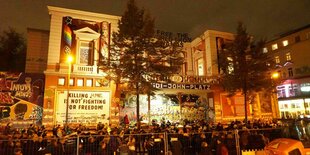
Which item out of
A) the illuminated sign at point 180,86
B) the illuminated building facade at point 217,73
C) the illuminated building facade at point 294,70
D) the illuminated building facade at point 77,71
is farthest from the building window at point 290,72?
the illuminated building facade at point 77,71

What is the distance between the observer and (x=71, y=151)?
10.1 m

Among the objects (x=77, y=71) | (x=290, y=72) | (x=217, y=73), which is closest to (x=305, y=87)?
(x=290, y=72)

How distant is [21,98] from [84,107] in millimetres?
4936

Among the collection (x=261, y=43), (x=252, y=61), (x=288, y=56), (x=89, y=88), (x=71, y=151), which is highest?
(x=288, y=56)

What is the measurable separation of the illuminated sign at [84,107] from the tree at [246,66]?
1133cm

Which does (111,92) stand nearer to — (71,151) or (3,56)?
(71,151)

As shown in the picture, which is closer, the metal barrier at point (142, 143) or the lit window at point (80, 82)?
the metal barrier at point (142, 143)

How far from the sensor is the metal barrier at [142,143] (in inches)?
397

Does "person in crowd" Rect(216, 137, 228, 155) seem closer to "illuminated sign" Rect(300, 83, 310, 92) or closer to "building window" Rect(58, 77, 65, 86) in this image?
"building window" Rect(58, 77, 65, 86)

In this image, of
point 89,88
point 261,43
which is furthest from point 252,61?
point 89,88

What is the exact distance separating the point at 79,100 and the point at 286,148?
16.5 metres

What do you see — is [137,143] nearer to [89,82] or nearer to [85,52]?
[89,82]

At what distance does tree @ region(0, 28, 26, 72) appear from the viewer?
3075cm

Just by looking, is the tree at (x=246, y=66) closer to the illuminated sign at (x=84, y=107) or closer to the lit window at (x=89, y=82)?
the illuminated sign at (x=84, y=107)
